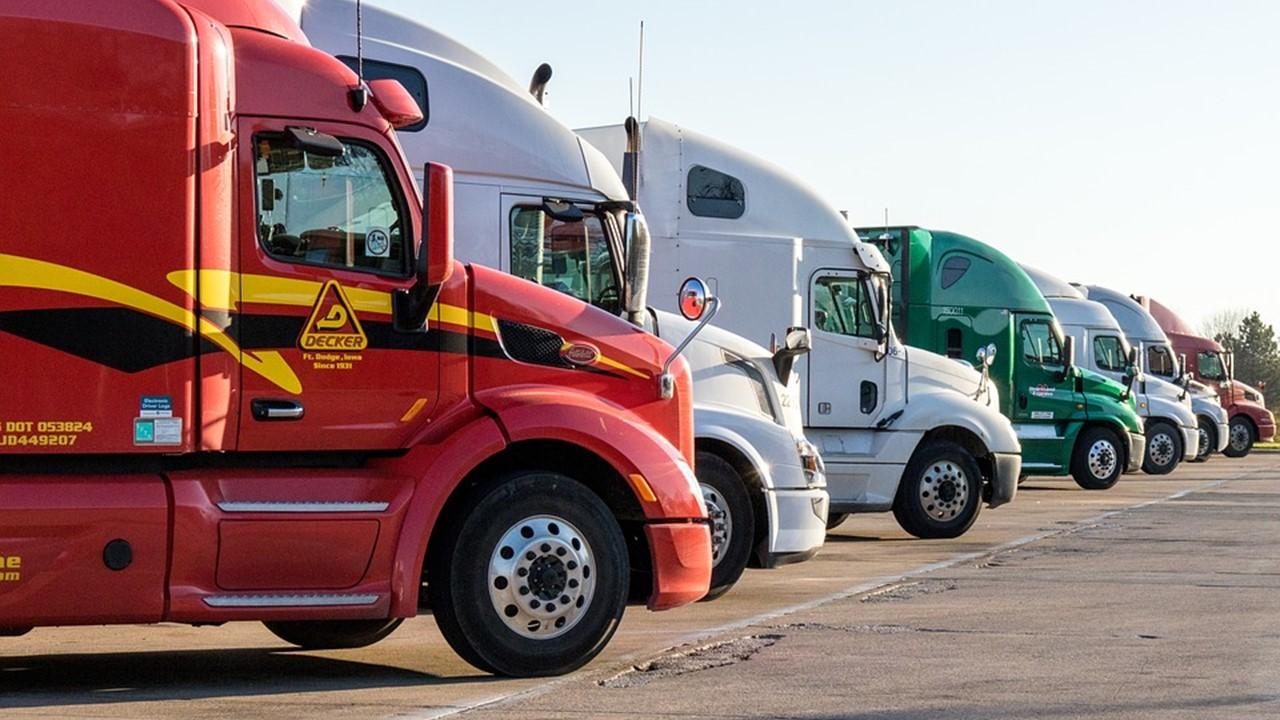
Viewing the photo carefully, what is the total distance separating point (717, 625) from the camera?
11.8 meters

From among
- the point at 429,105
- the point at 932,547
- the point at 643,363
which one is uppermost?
the point at 429,105

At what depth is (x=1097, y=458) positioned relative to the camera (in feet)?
95.9

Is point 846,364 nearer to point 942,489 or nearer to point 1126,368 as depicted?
point 942,489

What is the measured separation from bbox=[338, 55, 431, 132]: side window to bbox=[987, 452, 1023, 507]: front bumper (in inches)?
331

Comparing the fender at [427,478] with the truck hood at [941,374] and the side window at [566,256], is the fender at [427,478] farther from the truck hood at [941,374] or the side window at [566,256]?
the truck hood at [941,374]

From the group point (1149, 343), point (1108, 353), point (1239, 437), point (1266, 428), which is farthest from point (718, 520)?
point (1239, 437)

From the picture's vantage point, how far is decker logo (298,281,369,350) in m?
8.99

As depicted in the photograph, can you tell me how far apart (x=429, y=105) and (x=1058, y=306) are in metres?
22.8

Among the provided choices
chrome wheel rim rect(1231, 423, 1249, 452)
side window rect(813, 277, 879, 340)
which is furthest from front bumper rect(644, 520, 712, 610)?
chrome wheel rim rect(1231, 423, 1249, 452)

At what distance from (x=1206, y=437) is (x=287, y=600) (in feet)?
119

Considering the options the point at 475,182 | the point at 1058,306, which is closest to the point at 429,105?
the point at 475,182

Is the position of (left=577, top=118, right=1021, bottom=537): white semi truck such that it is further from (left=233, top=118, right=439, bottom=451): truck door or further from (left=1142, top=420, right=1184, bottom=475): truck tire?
(left=1142, top=420, right=1184, bottom=475): truck tire

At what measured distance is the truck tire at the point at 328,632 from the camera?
1069 cm

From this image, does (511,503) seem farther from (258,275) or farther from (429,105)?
(429,105)
